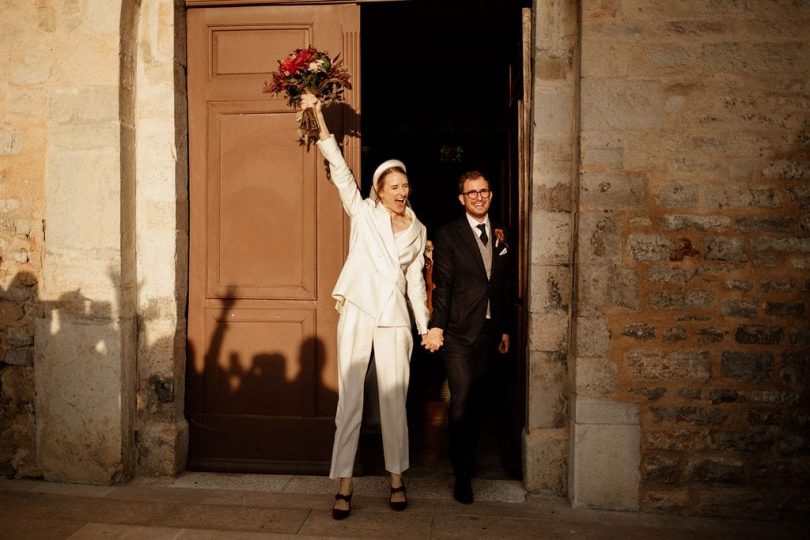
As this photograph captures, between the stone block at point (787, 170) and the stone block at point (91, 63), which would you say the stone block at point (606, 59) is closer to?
the stone block at point (787, 170)

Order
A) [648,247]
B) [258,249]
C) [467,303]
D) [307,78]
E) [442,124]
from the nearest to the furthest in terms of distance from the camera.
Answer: [307,78]
[648,247]
[467,303]
[258,249]
[442,124]

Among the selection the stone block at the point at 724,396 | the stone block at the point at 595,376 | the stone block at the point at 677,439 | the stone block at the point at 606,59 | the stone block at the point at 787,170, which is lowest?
the stone block at the point at 677,439

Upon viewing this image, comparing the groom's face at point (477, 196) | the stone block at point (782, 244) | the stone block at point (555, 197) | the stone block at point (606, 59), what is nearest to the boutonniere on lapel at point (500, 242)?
the groom's face at point (477, 196)

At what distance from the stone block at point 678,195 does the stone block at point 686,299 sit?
1.59ft

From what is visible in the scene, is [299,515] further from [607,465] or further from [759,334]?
[759,334]

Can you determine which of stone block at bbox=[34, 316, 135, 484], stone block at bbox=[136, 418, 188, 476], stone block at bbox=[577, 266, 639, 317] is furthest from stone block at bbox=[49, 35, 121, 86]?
stone block at bbox=[577, 266, 639, 317]

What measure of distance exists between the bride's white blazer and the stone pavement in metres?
1.07

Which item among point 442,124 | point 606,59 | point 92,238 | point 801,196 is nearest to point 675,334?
point 801,196

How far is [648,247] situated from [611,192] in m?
0.37

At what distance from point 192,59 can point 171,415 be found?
7.55 ft

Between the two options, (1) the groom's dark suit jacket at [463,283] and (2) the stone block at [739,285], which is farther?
(1) the groom's dark suit jacket at [463,283]

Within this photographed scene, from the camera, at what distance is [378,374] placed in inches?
134

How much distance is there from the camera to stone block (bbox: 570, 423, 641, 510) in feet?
11.2

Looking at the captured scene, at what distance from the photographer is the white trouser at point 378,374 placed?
3352 mm
